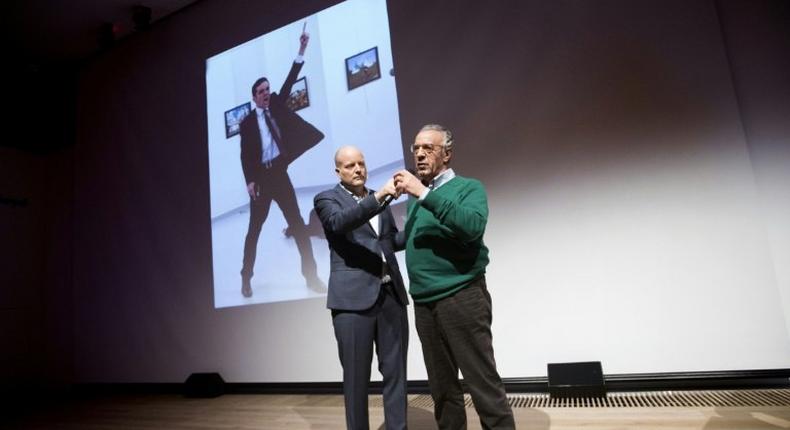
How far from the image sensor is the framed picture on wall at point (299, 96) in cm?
343

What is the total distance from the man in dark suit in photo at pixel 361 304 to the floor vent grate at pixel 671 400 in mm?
1063

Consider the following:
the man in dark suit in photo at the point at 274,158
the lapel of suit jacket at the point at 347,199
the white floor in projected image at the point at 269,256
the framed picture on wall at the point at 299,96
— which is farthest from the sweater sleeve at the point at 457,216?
the framed picture on wall at the point at 299,96

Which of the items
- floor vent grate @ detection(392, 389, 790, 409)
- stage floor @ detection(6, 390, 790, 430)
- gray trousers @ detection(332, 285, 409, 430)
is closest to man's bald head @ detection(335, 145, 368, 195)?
gray trousers @ detection(332, 285, 409, 430)

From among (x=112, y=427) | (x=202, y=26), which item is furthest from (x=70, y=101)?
(x=112, y=427)

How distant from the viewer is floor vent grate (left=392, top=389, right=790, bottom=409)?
2.10 m

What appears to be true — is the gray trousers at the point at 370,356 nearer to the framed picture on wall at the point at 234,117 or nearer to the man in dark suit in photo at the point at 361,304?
the man in dark suit in photo at the point at 361,304

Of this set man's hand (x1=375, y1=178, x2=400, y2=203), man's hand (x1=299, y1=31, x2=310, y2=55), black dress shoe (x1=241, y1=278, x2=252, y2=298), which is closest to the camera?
man's hand (x1=375, y1=178, x2=400, y2=203)

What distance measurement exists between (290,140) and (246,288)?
1233 millimetres

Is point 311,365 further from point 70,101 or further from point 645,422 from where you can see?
point 70,101

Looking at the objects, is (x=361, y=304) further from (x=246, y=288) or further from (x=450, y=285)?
(x=246, y=288)

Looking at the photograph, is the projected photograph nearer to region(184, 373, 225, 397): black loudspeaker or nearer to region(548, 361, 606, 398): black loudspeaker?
region(184, 373, 225, 397): black loudspeaker

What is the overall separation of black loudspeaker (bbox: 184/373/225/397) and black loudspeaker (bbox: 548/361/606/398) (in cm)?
256

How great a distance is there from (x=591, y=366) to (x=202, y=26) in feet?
13.9

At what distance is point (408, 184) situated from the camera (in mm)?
1410
